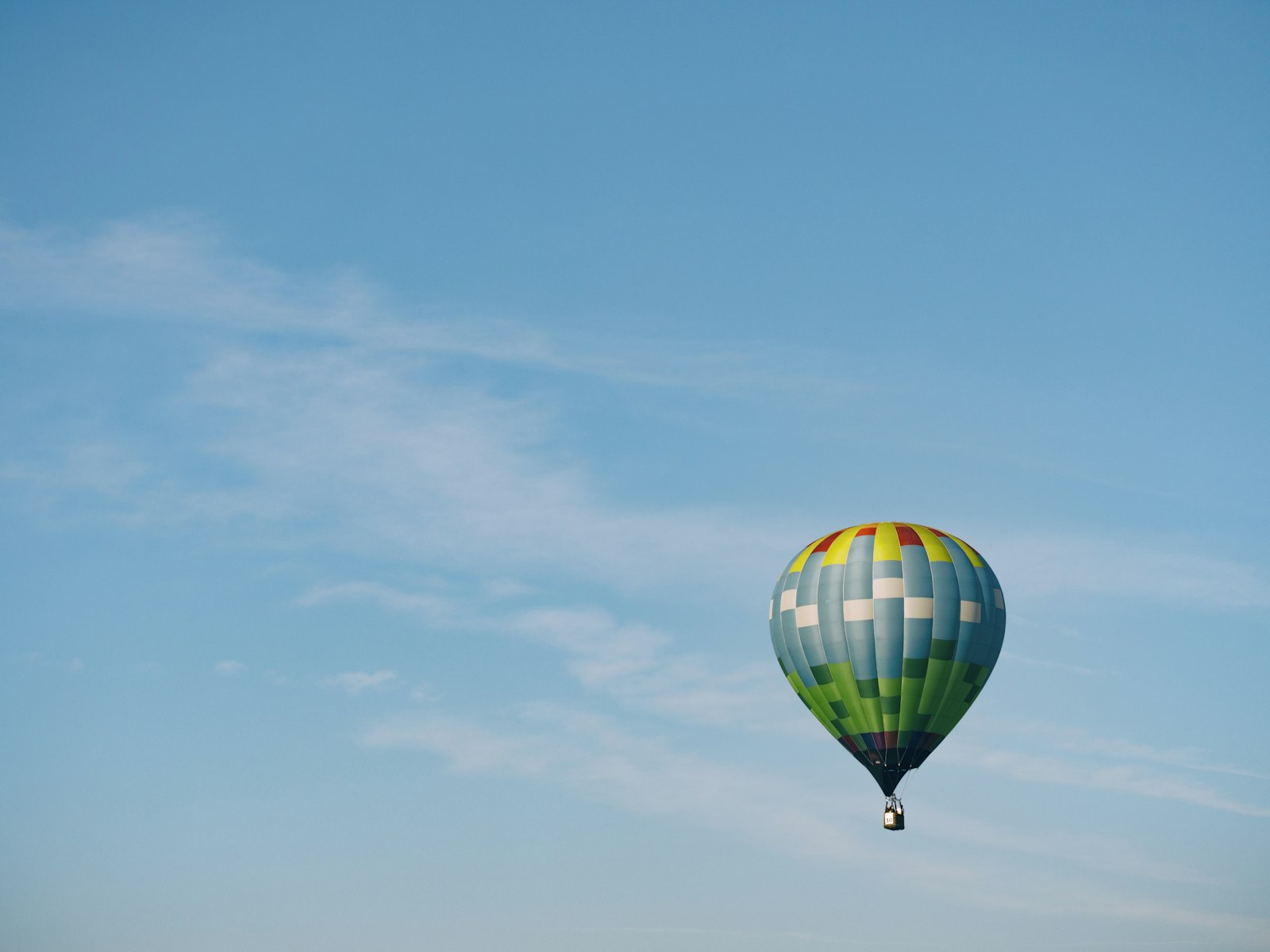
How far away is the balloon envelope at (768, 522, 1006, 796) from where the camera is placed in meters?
60.3

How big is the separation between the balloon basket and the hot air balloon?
0.13 feet

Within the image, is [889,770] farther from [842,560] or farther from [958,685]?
[842,560]

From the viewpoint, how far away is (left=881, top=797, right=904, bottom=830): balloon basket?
2356 inches

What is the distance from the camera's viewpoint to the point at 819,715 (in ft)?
204

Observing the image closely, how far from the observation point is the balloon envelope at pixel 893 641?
60.3 metres

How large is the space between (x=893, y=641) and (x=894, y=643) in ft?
0.31

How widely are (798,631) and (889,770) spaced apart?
6.27 meters

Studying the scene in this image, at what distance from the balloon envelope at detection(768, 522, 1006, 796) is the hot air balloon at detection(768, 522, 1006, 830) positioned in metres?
0.04

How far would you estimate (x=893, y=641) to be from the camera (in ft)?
197

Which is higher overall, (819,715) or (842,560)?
(842,560)

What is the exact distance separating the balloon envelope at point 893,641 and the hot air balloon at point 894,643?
0.04 metres

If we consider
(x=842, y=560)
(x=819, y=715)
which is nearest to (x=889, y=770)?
(x=819, y=715)

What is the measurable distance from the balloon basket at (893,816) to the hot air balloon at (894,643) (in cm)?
4

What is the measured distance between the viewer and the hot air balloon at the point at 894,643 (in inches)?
2373
